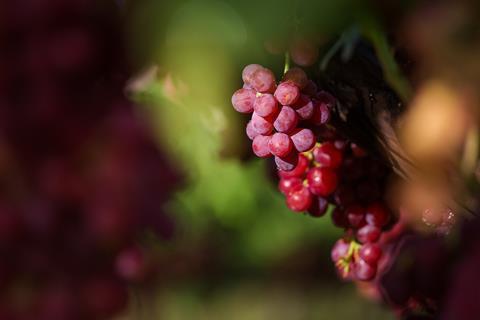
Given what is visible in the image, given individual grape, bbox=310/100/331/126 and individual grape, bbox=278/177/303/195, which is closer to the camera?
individual grape, bbox=310/100/331/126

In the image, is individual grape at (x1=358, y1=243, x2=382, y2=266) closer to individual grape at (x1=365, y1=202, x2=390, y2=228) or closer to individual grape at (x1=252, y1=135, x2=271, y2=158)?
individual grape at (x1=365, y1=202, x2=390, y2=228)

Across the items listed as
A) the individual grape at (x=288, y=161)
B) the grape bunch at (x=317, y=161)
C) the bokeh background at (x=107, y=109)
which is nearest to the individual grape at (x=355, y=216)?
the grape bunch at (x=317, y=161)

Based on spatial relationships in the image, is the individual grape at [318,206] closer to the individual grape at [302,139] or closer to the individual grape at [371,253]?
the individual grape at [371,253]

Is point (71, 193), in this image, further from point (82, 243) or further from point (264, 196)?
point (264, 196)

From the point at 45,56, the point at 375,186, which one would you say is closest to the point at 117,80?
the point at 45,56

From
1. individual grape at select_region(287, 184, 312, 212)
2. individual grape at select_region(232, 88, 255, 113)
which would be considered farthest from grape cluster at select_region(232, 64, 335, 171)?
individual grape at select_region(287, 184, 312, 212)

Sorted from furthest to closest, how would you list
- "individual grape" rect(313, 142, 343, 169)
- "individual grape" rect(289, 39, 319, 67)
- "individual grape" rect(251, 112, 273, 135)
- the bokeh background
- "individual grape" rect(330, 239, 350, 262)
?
"individual grape" rect(330, 239, 350, 262) < "individual grape" rect(313, 142, 343, 169) < "individual grape" rect(251, 112, 273, 135) < "individual grape" rect(289, 39, 319, 67) < the bokeh background

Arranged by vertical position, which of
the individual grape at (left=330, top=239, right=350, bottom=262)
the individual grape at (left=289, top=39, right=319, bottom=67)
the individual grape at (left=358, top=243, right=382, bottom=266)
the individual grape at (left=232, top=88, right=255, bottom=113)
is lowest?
the individual grape at (left=330, top=239, right=350, bottom=262)
